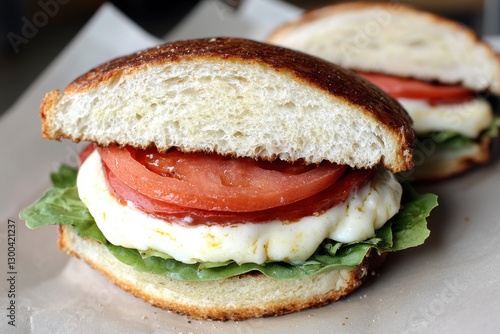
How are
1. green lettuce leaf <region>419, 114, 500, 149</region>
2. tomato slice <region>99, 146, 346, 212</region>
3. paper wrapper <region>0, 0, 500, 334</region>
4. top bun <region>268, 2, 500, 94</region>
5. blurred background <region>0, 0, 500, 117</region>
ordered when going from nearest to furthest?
1. tomato slice <region>99, 146, 346, 212</region>
2. paper wrapper <region>0, 0, 500, 334</region>
3. green lettuce leaf <region>419, 114, 500, 149</region>
4. top bun <region>268, 2, 500, 94</region>
5. blurred background <region>0, 0, 500, 117</region>

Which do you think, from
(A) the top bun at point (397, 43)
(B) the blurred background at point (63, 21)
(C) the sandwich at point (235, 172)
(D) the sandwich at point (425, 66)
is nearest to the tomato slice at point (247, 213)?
(C) the sandwich at point (235, 172)

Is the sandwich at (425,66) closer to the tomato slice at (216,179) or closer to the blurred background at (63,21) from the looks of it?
the tomato slice at (216,179)

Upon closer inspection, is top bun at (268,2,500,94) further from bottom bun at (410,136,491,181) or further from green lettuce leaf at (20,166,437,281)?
green lettuce leaf at (20,166,437,281)

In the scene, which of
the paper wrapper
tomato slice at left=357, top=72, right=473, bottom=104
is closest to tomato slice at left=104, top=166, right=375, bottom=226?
the paper wrapper

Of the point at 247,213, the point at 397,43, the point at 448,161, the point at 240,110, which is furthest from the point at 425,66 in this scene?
the point at 247,213

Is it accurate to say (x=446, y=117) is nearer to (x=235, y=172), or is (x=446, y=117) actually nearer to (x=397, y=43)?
(x=397, y=43)

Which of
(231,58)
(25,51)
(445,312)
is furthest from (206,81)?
(25,51)
